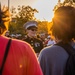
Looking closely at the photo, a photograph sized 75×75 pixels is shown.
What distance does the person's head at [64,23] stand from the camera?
10.2ft

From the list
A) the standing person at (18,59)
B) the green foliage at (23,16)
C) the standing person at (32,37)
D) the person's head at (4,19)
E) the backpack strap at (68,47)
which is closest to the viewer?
the standing person at (18,59)

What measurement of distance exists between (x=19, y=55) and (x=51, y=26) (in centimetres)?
105

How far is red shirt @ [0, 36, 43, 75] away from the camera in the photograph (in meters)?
2.18

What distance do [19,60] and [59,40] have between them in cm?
99

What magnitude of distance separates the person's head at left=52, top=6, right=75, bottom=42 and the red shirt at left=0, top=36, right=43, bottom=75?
87 cm

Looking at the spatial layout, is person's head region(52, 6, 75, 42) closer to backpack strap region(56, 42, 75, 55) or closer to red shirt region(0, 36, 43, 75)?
backpack strap region(56, 42, 75, 55)

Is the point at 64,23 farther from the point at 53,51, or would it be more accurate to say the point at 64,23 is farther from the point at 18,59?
the point at 18,59

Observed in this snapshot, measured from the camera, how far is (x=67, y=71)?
2986 mm

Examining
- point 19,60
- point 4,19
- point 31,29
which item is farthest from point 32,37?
point 19,60

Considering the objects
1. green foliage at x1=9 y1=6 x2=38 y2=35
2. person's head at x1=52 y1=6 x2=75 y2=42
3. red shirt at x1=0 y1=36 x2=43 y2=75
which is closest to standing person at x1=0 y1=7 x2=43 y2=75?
red shirt at x1=0 y1=36 x2=43 y2=75

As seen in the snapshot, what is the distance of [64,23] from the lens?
3115mm

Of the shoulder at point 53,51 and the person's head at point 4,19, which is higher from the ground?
the person's head at point 4,19

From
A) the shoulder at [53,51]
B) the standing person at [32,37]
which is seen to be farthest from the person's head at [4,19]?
the standing person at [32,37]

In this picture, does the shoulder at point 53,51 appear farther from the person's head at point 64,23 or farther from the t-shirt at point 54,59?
the person's head at point 64,23
